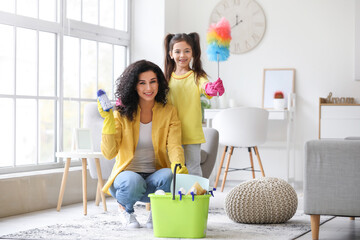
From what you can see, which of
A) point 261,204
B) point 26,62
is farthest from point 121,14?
point 261,204

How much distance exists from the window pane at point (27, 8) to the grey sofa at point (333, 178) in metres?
2.59

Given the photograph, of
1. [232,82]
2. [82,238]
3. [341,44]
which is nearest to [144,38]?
[232,82]

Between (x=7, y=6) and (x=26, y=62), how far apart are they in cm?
45

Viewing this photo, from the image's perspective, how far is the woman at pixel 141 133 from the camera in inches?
123

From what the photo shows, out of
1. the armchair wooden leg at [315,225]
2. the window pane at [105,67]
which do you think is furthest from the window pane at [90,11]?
the armchair wooden leg at [315,225]

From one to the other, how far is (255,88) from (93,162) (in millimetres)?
2426

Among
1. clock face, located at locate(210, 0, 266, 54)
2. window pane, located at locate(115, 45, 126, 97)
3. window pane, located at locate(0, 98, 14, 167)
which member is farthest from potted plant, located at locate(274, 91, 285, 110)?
window pane, located at locate(0, 98, 14, 167)

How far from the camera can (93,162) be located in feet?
14.0

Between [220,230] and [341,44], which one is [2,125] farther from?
[341,44]

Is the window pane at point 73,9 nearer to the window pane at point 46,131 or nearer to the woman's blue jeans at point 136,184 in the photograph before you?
the window pane at point 46,131

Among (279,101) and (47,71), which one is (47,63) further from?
(279,101)

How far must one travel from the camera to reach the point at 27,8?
→ 14.7 feet

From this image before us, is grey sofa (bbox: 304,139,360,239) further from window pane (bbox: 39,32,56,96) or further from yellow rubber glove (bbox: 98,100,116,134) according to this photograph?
window pane (bbox: 39,32,56,96)

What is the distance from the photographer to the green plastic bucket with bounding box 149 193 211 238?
283 centimetres
